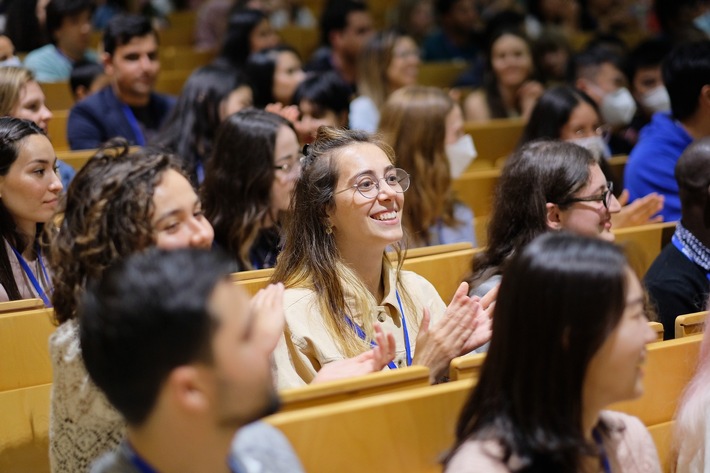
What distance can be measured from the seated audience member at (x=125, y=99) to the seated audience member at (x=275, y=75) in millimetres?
497

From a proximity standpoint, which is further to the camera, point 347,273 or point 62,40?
point 62,40

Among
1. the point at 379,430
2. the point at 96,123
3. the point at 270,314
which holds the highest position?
the point at 96,123

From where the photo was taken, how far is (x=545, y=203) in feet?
7.65

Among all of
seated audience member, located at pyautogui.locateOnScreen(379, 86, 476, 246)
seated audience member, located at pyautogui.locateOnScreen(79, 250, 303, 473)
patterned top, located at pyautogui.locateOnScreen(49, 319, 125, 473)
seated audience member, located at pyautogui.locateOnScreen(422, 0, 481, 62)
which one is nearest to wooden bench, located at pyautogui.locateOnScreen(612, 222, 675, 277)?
seated audience member, located at pyautogui.locateOnScreen(379, 86, 476, 246)

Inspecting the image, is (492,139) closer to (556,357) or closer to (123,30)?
(123,30)

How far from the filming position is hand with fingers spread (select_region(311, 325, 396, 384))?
5.92ft

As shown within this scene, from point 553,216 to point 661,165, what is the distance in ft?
4.19

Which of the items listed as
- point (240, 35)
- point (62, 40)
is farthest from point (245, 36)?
point (62, 40)

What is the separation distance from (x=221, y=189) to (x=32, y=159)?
0.60m

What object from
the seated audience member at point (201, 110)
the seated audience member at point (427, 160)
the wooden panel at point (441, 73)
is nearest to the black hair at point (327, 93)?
the seated audience member at point (201, 110)

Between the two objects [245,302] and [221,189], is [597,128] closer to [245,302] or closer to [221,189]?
[221,189]

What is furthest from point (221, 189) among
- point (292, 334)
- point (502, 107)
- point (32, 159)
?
point (502, 107)

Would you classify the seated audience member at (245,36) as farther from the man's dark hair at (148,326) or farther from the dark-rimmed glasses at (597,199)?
the man's dark hair at (148,326)

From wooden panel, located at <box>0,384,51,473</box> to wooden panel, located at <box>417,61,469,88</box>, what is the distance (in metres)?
3.73
